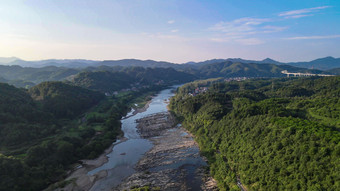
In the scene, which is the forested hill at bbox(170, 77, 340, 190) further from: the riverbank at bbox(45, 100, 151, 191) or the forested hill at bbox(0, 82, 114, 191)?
the forested hill at bbox(0, 82, 114, 191)

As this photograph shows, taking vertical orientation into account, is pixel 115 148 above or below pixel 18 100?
below

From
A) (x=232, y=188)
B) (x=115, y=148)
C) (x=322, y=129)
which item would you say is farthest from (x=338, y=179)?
(x=115, y=148)

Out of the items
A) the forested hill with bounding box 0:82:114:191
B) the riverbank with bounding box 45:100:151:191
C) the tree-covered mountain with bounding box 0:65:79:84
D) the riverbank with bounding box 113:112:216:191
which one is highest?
the tree-covered mountain with bounding box 0:65:79:84

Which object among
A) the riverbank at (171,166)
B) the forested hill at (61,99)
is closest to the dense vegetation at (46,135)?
the forested hill at (61,99)

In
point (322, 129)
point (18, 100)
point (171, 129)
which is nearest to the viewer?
point (322, 129)

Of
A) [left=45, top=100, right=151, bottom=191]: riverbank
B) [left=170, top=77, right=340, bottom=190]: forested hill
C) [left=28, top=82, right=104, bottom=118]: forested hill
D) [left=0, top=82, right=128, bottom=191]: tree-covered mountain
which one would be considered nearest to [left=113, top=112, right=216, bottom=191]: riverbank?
[left=170, top=77, right=340, bottom=190]: forested hill

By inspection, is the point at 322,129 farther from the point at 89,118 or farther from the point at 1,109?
the point at 1,109

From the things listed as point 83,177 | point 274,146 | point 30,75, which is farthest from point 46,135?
point 30,75
